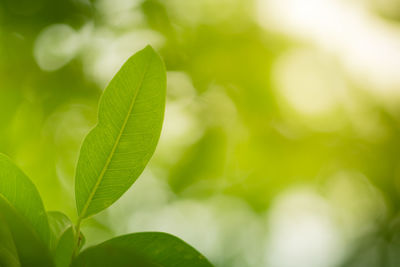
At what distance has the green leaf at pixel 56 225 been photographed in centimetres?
50

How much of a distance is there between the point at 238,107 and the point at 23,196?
10.2ft

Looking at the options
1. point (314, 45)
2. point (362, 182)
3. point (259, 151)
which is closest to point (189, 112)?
point (259, 151)

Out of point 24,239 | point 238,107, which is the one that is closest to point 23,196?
point 24,239

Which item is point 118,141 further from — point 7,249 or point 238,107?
point 238,107

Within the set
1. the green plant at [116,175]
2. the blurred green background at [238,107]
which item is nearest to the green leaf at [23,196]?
the green plant at [116,175]

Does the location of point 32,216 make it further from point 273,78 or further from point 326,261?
point 326,261

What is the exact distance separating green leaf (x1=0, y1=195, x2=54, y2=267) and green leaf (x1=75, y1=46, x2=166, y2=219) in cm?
8

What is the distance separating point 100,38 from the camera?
3609 millimetres

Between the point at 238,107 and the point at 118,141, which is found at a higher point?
the point at 118,141

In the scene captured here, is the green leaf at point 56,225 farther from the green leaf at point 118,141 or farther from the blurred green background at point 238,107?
the blurred green background at point 238,107

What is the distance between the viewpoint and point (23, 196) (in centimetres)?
46

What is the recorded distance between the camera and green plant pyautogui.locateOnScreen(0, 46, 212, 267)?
457 millimetres

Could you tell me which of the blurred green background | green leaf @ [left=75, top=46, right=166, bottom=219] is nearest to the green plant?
green leaf @ [left=75, top=46, right=166, bottom=219]

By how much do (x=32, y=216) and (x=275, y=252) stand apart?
132 inches
